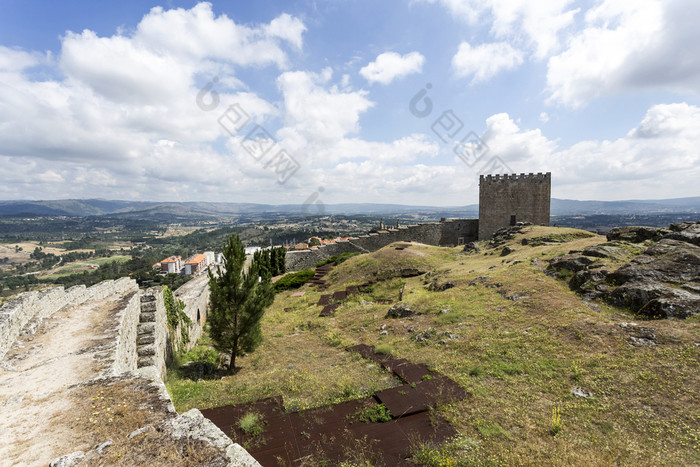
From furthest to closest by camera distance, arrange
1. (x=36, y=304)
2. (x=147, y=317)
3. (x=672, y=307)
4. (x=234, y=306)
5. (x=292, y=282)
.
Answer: (x=292, y=282), (x=234, y=306), (x=147, y=317), (x=36, y=304), (x=672, y=307)

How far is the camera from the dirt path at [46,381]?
152 inches

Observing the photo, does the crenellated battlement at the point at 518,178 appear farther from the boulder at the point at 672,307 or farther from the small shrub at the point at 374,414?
the small shrub at the point at 374,414

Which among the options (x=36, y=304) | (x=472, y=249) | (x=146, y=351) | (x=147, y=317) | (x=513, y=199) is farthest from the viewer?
(x=513, y=199)

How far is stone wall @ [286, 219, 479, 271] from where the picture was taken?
32344mm

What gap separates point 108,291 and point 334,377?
403 inches

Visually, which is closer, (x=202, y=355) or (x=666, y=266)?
(x=666, y=266)

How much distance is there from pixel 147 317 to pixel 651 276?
16.3 m

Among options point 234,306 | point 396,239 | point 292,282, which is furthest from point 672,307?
point 396,239

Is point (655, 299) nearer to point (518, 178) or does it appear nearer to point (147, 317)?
point (147, 317)

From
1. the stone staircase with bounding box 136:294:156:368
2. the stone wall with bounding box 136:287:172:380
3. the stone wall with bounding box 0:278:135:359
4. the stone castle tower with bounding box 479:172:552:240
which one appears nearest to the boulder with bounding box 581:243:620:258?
the stone wall with bounding box 136:287:172:380

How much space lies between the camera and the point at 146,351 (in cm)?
863

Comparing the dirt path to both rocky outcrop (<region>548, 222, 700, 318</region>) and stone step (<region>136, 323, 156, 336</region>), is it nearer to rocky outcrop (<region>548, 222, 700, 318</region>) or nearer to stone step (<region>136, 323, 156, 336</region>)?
stone step (<region>136, 323, 156, 336</region>)

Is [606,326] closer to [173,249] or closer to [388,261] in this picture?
[388,261]

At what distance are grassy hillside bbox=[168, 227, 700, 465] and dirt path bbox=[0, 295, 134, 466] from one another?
246 cm
